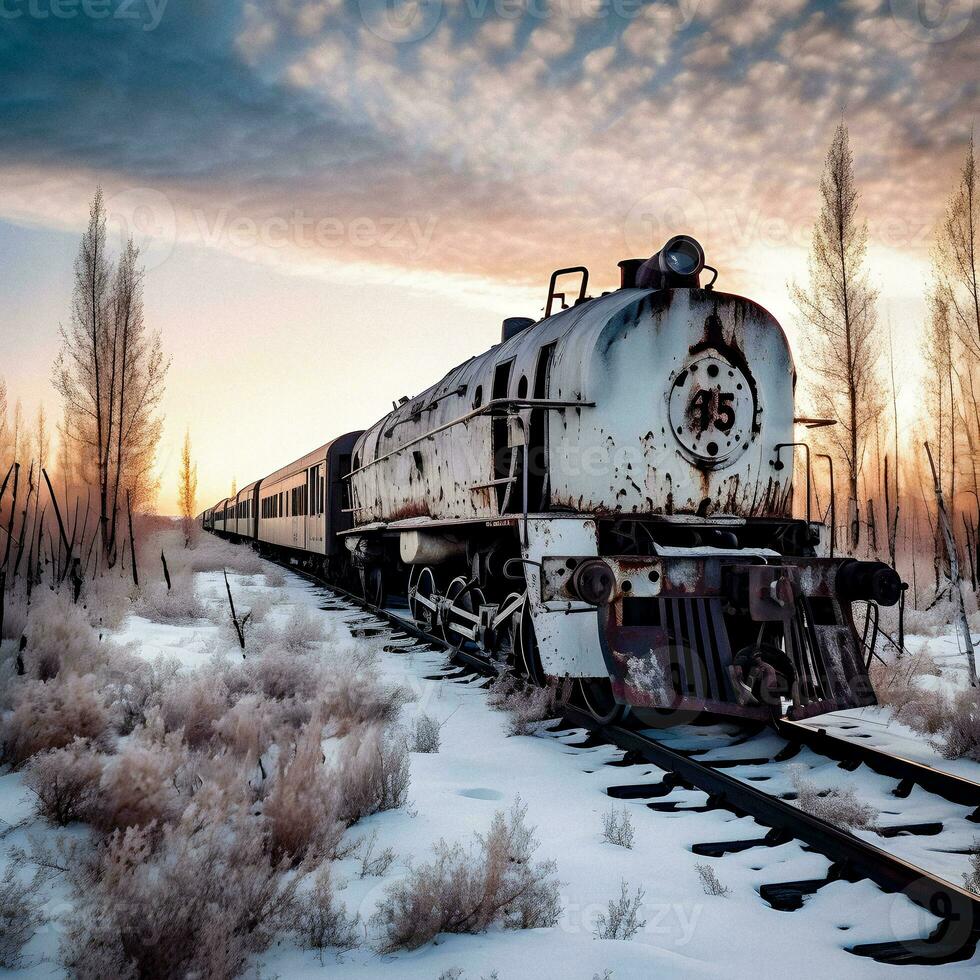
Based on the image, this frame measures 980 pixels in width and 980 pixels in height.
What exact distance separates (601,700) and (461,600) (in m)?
2.48

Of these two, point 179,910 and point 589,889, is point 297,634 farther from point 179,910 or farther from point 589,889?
point 179,910

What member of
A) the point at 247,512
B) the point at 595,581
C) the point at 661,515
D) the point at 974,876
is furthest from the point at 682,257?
the point at 247,512

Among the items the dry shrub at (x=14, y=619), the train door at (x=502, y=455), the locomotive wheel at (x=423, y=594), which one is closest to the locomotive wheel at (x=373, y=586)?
the locomotive wheel at (x=423, y=594)

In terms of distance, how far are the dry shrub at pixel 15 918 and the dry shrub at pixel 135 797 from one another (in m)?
0.56

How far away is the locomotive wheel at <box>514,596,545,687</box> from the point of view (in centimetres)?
575

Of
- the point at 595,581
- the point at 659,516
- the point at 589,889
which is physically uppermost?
the point at 659,516

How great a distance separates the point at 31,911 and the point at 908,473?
123 ft

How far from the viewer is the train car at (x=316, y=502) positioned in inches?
592

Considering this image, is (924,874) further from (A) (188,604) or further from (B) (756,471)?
(A) (188,604)

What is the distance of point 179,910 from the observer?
2.26 meters

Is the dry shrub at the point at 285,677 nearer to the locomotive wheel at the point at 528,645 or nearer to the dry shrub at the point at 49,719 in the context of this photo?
the dry shrub at the point at 49,719

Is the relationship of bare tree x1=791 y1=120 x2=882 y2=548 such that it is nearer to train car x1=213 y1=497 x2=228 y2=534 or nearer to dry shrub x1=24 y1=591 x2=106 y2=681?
dry shrub x1=24 y1=591 x2=106 y2=681

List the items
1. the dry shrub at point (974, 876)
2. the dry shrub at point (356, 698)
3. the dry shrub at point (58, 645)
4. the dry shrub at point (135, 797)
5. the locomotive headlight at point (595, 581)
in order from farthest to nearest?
the dry shrub at point (58, 645)
the dry shrub at point (356, 698)
the locomotive headlight at point (595, 581)
the dry shrub at point (135, 797)
the dry shrub at point (974, 876)

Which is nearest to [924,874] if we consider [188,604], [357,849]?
[357,849]
